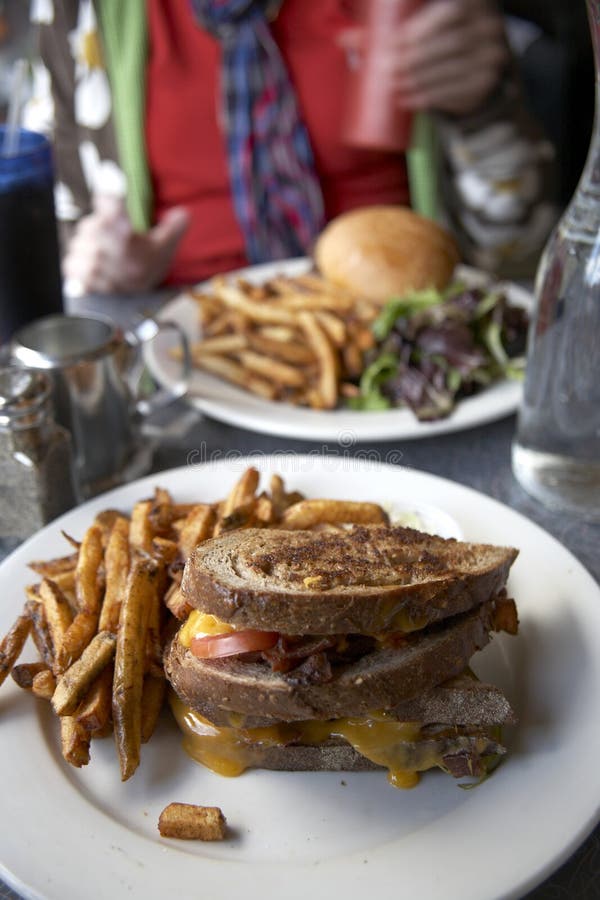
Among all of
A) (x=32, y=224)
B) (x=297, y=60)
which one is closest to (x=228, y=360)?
(x=32, y=224)

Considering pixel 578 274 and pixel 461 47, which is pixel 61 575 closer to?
pixel 578 274

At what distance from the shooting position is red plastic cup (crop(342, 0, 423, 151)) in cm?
274

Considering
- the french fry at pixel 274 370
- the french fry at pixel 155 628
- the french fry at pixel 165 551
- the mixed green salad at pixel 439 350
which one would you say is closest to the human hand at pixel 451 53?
the mixed green salad at pixel 439 350

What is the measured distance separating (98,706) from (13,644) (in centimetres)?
22

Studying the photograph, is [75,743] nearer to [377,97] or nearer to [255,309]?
[255,309]

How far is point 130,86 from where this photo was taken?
144 inches

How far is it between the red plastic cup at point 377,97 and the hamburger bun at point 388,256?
364mm

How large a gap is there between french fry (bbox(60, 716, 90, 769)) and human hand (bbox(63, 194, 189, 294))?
2299 mm

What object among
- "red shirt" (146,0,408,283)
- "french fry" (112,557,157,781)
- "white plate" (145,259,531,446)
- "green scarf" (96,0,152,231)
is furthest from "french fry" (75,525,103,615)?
"green scarf" (96,0,152,231)

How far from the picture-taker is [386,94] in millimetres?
2799

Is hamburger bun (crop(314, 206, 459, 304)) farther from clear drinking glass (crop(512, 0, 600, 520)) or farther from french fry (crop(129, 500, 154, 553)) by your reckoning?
french fry (crop(129, 500, 154, 553))

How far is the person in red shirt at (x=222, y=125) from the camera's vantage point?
3396mm

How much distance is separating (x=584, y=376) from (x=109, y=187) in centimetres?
281

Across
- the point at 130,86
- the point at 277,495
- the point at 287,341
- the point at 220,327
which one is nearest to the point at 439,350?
the point at 287,341
